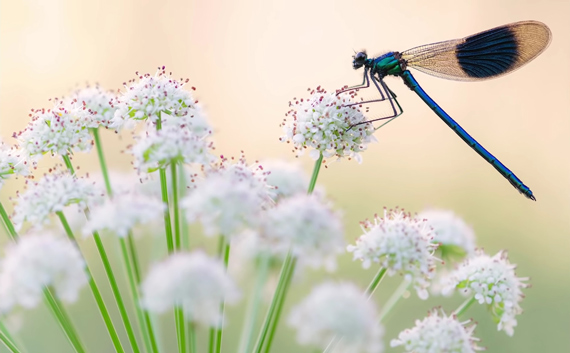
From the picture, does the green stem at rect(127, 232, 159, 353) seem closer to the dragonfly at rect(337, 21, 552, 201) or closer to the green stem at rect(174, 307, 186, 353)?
the green stem at rect(174, 307, 186, 353)

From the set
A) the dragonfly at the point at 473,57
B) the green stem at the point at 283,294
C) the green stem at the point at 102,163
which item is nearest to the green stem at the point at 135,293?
the green stem at the point at 102,163

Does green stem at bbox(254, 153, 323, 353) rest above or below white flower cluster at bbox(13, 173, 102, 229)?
below

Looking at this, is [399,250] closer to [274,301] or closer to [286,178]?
[274,301]

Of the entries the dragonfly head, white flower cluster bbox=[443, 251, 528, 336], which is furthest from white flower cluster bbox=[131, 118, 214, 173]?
the dragonfly head

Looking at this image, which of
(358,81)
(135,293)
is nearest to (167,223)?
(135,293)

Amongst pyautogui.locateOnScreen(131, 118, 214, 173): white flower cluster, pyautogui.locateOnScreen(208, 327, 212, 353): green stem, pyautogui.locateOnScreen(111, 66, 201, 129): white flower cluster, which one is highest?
pyautogui.locateOnScreen(111, 66, 201, 129): white flower cluster
